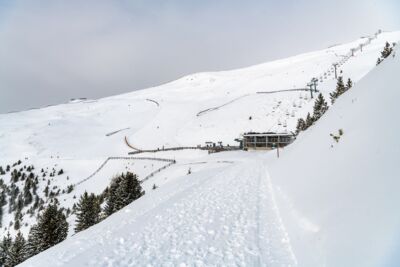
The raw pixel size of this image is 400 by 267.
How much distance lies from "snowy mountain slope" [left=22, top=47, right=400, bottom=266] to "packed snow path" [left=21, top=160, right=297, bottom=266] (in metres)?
0.03

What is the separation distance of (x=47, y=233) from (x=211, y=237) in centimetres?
3079

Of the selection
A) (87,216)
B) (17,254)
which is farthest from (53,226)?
(17,254)

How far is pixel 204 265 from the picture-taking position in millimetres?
7648

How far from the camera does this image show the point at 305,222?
916 centimetres

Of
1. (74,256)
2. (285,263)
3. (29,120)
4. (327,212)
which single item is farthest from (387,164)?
(29,120)

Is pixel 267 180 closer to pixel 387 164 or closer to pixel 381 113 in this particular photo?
pixel 381 113

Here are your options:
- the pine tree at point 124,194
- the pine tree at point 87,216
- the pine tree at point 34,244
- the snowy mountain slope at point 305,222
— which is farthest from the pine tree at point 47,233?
the snowy mountain slope at point 305,222

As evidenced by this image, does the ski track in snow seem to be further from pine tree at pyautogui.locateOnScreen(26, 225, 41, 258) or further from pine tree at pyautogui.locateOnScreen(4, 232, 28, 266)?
pine tree at pyautogui.locateOnScreen(4, 232, 28, 266)

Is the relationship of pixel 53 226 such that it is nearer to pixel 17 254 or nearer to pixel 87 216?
pixel 87 216

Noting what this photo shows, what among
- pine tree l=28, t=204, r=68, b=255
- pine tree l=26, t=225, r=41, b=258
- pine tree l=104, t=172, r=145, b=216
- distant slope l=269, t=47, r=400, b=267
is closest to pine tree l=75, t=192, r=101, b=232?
pine tree l=28, t=204, r=68, b=255

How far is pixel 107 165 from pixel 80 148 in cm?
3063

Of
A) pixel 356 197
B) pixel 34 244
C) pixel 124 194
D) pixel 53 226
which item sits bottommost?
pixel 34 244

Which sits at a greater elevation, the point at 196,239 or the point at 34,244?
the point at 196,239

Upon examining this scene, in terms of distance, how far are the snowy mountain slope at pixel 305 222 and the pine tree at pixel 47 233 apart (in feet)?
80.8
